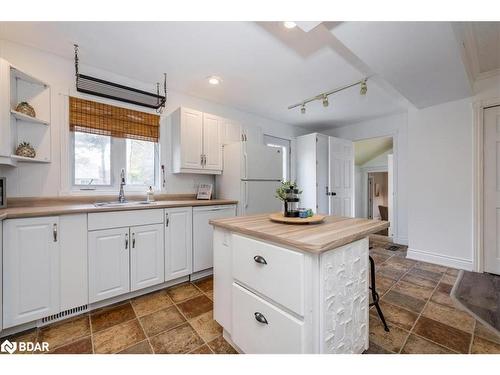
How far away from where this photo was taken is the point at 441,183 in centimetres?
296

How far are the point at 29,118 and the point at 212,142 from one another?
5.95 ft

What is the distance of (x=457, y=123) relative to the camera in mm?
2811

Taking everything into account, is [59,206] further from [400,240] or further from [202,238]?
[400,240]

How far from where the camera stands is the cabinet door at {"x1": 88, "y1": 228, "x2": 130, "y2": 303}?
1.86 m

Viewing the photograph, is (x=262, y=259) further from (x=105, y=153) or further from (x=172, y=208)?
(x=105, y=153)

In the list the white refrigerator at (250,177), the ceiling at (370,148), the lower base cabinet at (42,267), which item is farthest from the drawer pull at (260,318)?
the ceiling at (370,148)

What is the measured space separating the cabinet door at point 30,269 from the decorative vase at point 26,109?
40.2 inches

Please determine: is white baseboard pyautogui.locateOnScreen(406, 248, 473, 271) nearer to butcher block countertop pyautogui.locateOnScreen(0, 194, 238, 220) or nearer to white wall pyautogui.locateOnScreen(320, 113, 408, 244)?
white wall pyautogui.locateOnScreen(320, 113, 408, 244)

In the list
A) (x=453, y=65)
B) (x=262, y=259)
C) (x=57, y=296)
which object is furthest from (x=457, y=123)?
(x=57, y=296)

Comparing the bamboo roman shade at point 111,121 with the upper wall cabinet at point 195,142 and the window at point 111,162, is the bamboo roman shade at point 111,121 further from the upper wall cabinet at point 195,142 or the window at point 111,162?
the upper wall cabinet at point 195,142

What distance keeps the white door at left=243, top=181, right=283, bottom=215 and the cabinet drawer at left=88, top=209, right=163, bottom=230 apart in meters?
1.10

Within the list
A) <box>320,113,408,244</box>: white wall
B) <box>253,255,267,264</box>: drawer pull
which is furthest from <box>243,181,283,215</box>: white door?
<box>320,113,408,244</box>: white wall

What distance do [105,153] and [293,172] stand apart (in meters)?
3.37

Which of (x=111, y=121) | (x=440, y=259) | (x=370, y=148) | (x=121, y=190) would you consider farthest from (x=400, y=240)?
(x=111, y=121)
